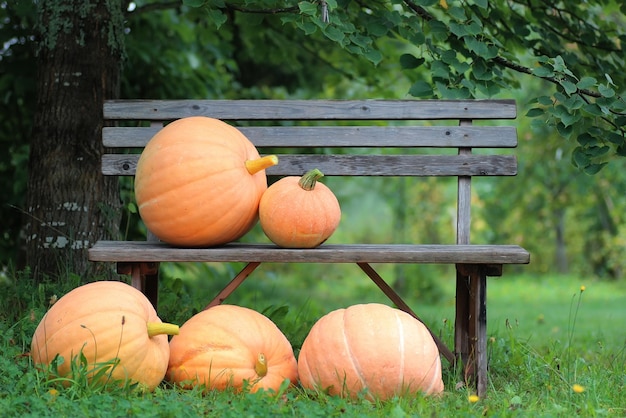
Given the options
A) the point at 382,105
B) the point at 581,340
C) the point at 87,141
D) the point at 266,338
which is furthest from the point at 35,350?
the point at 581,340

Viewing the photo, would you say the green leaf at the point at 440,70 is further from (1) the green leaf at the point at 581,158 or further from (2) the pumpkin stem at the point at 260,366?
(2) the pumpkin stem at the point at 260,366

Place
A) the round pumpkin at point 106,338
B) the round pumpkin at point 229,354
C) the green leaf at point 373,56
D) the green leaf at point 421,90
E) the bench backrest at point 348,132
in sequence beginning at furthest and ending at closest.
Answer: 1. the green leaf at point 421,90
2. the green leaf at point 373,56
3. the bench backrest at point 348,132
4. the round pumpkin at point 229,354
5. the round pumpkin at point 106,338

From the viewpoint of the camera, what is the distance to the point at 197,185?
3.20 meters

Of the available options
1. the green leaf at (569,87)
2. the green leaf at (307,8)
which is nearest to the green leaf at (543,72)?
the green leaf at (569,87)

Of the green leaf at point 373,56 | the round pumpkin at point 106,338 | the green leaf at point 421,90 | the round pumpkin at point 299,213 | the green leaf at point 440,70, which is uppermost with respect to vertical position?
the green leaf at point 373,56

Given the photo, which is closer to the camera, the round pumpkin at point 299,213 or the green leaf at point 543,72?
the round pumpkin at point 299,213

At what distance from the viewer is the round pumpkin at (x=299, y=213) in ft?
10.6

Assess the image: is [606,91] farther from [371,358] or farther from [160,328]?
[160,328]

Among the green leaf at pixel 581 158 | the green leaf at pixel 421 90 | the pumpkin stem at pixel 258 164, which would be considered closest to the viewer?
the pumpkin stem at pixel 258 164

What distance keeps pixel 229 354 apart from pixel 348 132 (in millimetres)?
1387

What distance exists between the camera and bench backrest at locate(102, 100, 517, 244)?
387cm

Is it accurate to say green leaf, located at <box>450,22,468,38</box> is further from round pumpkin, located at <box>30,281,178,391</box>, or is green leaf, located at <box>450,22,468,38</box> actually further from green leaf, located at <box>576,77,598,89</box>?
round pumpkin, located at <box>30,281,178,391</box>

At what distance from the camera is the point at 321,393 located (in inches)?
114

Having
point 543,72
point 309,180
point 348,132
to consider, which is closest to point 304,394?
point 309,180
